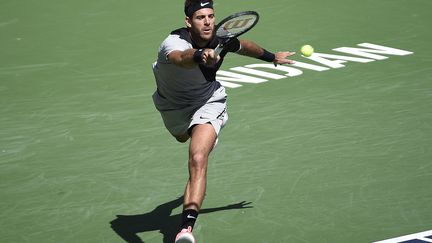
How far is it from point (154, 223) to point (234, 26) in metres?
2.18

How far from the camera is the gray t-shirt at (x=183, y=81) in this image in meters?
7.67

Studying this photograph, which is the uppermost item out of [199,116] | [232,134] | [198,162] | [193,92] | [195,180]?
[193,92]

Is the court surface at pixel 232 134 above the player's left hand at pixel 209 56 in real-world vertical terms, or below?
below

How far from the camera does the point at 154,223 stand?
8180 millimetres

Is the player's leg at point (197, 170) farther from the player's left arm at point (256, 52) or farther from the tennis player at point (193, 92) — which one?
the player's left arm at point (256, 52)

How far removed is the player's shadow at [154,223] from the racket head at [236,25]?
1.90 metres

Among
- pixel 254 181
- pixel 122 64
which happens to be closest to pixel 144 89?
pixel 122 64

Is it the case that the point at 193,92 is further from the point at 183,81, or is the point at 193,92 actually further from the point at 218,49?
the point at 218,49

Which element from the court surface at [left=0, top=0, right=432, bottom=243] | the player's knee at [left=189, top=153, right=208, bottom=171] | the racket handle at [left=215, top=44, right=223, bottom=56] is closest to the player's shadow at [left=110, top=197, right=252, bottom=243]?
the court surface at [left=0, top=0, right=432, bottom=243]

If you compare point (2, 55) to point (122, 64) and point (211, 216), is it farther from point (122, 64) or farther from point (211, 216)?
point (211, 216)

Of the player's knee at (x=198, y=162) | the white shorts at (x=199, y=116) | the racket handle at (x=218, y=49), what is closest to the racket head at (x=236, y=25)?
the racket handle at (x=218, y=49)

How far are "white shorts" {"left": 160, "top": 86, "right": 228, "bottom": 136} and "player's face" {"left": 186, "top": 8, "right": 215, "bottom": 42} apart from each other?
0.71 meters

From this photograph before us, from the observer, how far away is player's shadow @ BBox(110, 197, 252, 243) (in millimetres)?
7926

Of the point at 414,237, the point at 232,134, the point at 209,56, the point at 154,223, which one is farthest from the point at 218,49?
the point at 232,134
